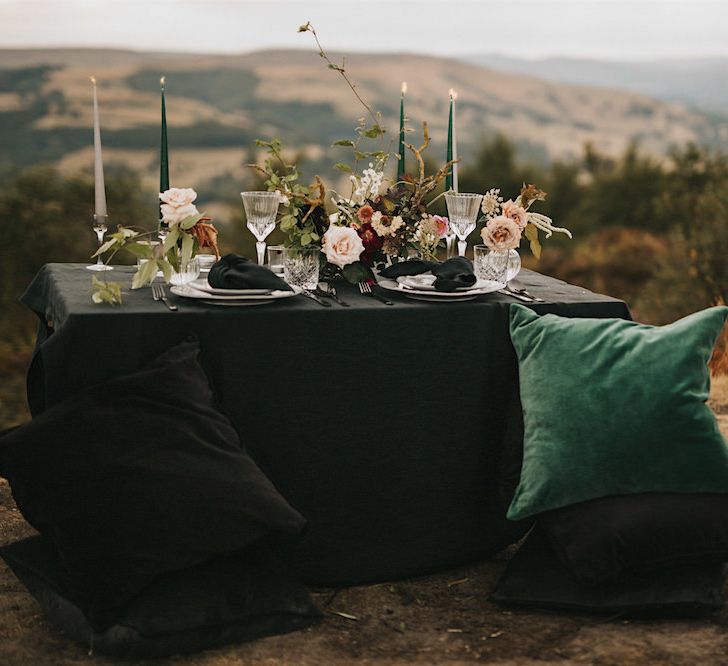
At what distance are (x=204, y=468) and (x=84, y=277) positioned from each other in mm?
796

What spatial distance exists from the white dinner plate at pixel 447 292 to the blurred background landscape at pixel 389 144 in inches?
14.5

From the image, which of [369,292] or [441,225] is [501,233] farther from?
[369,292]

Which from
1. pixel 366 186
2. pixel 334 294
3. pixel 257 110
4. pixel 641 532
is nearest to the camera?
pixel 641 532

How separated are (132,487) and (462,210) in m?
1.19

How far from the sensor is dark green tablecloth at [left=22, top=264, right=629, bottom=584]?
7.28ft

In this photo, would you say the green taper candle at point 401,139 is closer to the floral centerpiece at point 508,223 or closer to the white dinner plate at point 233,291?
the floral centerpiece at point 508,223

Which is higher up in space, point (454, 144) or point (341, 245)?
point (454, 144)

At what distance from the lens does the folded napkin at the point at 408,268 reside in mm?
2602

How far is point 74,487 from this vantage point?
2047mm

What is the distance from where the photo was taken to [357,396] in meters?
2.39

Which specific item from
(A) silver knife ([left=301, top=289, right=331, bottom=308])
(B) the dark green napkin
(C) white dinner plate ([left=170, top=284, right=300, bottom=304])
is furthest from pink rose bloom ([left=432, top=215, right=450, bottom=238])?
(C) white dinner plate ([left=170, top=284, right=300, bottom=304])

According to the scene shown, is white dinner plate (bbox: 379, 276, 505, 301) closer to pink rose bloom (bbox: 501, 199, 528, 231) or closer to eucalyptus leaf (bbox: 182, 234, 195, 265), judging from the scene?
pink rose bloom (bbox: 501, 199, 528, 231)

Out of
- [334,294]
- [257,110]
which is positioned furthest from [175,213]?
[257,110]

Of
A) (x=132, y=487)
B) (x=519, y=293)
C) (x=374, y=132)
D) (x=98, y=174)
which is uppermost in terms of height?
(x=374, y=132)
